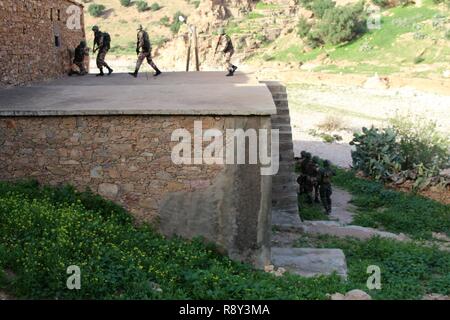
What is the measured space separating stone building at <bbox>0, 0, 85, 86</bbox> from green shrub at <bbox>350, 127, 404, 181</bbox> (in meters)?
9.29

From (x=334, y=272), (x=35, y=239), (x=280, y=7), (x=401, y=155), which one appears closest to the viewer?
(x=35, y=239)

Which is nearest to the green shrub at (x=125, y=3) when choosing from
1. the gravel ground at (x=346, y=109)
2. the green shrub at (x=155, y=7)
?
the green shrub at (x=155, y=7)

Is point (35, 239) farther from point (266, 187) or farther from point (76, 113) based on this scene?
point (266, 187)

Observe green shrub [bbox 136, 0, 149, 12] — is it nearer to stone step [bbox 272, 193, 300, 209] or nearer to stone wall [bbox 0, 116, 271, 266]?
stone step [bbox 272, 193, 300, 209]

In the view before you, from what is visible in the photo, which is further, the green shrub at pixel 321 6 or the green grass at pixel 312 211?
the green shrub at pixel 321 6

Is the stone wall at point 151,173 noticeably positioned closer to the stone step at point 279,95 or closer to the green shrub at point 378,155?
the stone step at point 279,95

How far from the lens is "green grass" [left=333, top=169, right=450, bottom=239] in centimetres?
1148

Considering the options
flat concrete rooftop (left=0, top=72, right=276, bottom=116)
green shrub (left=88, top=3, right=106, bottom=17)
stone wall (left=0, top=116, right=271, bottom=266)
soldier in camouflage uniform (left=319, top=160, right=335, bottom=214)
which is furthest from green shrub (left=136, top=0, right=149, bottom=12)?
stone wall (left=0, top=116, right=271, bottom=266)

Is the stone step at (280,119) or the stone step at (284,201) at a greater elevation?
the stone step at (280,119)

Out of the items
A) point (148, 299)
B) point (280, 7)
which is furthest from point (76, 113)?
point (280, 7)

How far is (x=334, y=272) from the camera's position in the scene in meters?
7.51

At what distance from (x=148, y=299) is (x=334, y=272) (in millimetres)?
2958

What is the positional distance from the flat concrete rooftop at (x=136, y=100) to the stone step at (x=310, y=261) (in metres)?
2.51

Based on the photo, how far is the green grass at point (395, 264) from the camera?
7488mm
